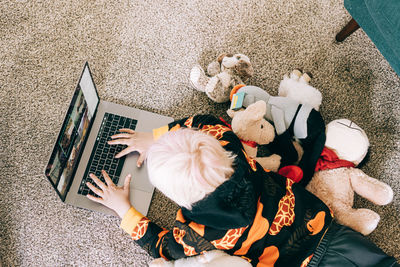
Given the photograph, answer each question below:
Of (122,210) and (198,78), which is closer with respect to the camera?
(122,210)

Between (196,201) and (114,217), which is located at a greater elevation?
(196,201)

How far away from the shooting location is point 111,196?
84cm

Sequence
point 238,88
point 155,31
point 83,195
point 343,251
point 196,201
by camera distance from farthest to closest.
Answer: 1. point 155,31
2. point 238,88
3. point 83,195
4. point 343,251
5. point 196,201

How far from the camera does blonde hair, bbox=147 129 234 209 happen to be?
549 mm

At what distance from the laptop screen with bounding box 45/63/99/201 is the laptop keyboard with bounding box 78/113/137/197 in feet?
0.13

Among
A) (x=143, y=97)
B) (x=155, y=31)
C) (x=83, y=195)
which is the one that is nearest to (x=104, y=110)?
(x=143, y=97)

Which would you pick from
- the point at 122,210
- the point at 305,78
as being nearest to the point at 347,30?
the point at 305,78

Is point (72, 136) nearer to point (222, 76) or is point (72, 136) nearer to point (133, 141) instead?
point (133, 141)

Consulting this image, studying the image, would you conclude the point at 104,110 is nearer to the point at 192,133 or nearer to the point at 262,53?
the point at 192,133

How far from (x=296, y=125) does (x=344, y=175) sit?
0.21 m

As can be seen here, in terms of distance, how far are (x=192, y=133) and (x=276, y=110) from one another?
43 centimetres

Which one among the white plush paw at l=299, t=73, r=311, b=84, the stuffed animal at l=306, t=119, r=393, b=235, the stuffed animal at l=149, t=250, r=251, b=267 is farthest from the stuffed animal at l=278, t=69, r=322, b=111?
the stuffed animal at l=149, t=250, r=251, b=267

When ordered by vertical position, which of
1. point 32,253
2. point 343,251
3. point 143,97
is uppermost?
point 143,97

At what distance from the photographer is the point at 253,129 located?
0.90m
